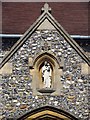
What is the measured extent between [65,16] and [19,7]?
1.73 m

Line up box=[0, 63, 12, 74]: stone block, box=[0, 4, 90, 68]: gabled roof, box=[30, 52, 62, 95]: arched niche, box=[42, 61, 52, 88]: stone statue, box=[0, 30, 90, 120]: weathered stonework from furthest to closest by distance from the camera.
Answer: box=[42, 61, 52, 88]: stone statue, box=[0, 4, 90, 68]: gabled roof, box=[0, 63, 12, 74]: stone block, box=[30, 52, 62, 95]: arched niche, box=[0, 30, 90, 120]: weathered stonework

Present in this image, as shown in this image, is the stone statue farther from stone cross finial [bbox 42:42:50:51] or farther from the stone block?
the stone block

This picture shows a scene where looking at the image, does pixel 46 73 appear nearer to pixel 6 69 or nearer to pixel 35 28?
pixel 6 69

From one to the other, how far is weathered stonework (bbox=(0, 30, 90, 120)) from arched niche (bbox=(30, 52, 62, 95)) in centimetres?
11

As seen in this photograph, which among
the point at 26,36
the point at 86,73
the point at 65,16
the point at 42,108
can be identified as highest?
the point at 65,16

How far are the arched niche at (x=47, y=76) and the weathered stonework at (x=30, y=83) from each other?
0.35 ft

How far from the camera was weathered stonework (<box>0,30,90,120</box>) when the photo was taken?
12.3 meters

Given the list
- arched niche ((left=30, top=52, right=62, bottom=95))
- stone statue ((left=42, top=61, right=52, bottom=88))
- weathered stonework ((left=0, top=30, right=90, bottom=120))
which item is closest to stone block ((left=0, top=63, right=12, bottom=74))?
weathered stonework ((left=0, top=30, right=90, bottom=120))

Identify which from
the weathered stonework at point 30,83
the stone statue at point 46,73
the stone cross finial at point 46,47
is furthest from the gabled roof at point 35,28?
the stone statue at point 46,73

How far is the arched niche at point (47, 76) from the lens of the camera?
40.9ft

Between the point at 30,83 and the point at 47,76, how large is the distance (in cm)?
61

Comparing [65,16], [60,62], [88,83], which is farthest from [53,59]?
[65,16]

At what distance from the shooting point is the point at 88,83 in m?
12.5

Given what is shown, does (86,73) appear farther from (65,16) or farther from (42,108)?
(65,16)
